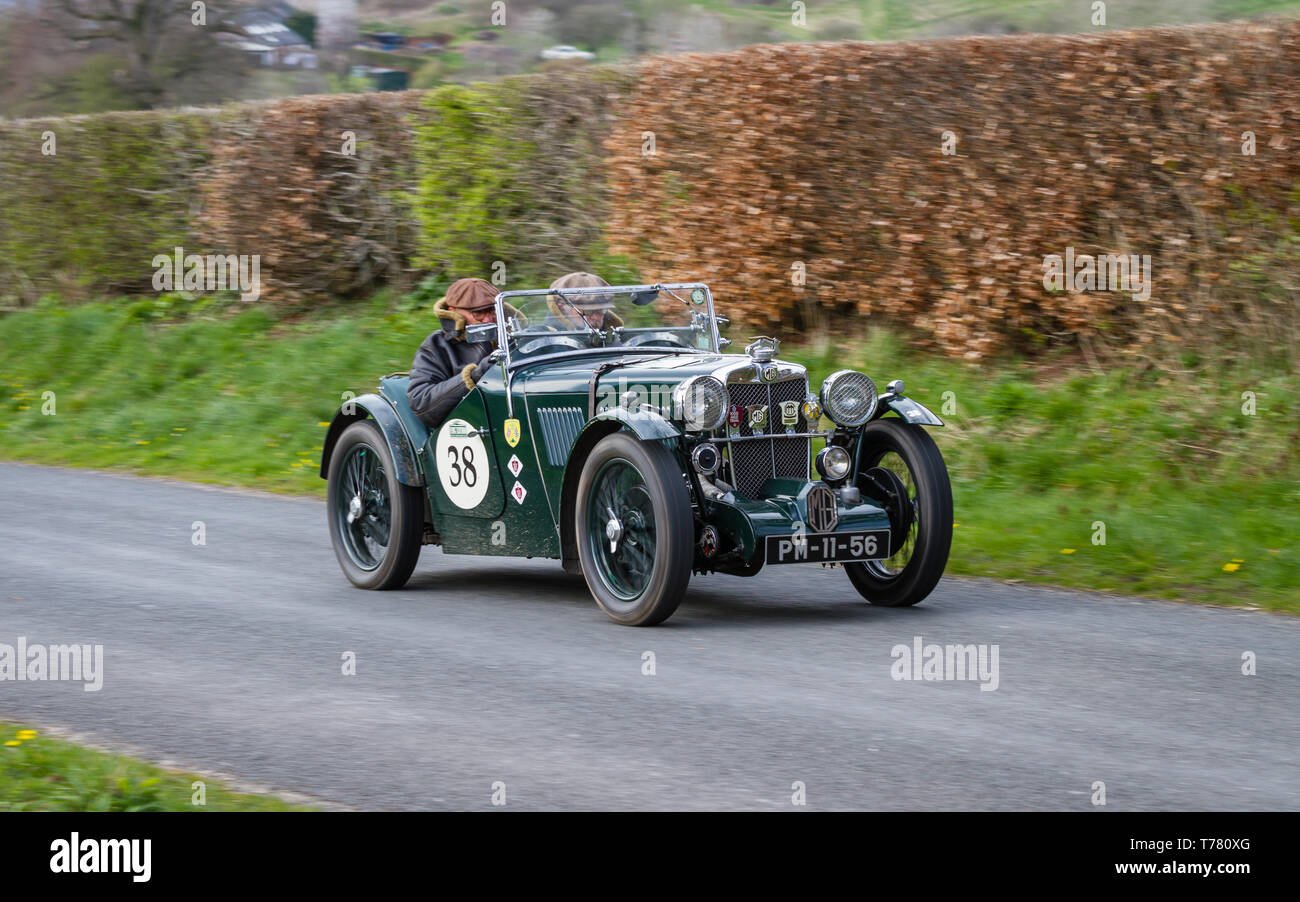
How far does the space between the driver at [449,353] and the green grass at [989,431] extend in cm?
291

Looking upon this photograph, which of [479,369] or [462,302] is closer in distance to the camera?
[479,369]

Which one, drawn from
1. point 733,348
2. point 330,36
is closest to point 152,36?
point 330,36

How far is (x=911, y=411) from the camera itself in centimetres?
805

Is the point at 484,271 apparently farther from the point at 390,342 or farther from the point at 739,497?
the point at 739,497

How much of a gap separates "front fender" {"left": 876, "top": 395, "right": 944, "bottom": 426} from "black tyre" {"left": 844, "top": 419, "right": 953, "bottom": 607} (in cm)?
5

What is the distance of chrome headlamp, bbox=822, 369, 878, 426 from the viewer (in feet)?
26.4

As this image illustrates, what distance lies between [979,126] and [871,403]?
4806mm

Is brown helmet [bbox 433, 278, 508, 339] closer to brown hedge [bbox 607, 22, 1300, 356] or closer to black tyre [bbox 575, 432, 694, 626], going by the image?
black tyre [bbox 575, 432, 694, 626]

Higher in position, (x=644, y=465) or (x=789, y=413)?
(x=789, y=413)

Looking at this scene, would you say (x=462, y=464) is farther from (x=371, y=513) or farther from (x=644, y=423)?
(x=644, y=423)

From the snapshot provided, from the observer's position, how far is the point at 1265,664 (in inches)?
267

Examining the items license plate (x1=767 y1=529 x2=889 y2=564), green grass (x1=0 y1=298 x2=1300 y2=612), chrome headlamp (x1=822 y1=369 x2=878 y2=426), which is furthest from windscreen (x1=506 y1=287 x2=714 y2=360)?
green grass (x1=0 y1=298 x2=1300 y2=612)

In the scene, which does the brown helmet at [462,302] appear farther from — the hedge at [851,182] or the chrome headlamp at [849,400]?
the hedge at [851,182]

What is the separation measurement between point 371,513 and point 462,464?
32.2 inches
